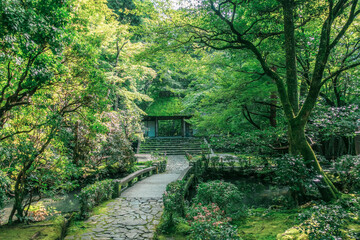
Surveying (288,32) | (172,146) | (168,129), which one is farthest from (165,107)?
(288,32)

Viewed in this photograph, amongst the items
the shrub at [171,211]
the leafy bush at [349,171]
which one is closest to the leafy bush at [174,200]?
the shrub at [171,211]

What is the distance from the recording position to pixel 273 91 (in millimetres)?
9180

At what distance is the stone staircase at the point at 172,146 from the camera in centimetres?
2448

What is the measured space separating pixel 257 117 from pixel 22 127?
35.2 ft

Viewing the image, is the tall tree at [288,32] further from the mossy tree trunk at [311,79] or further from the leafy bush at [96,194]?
the leafy bush at [96,194]

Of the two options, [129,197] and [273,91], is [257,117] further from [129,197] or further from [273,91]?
[129,197]

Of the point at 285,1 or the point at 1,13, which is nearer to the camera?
the point at 1,13

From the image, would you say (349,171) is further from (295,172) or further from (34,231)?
(34,231)

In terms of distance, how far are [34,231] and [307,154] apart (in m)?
6.53

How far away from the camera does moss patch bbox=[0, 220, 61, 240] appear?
419 cm

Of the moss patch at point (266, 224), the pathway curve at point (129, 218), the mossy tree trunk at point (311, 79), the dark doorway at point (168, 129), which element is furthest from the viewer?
the dark doorway at point (168, 129)

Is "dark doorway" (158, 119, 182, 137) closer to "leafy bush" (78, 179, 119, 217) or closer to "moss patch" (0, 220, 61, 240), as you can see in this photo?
"leafy bush" (78, 179, 119, 217)

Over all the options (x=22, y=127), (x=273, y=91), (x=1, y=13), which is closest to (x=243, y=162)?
(x=273, y=91)

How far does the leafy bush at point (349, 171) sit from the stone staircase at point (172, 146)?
16.8 metres
